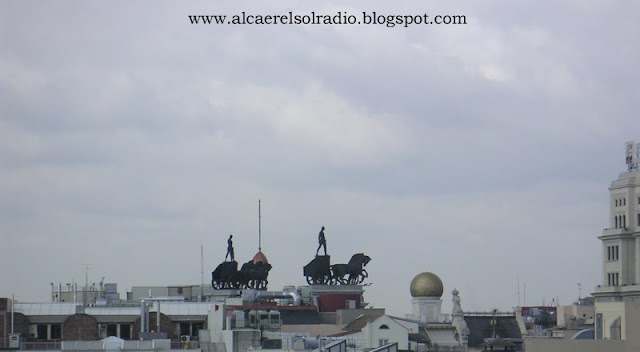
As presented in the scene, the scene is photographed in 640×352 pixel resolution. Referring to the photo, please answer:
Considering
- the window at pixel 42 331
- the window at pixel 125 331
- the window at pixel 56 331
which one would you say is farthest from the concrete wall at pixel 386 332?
the window at pixel 42 331

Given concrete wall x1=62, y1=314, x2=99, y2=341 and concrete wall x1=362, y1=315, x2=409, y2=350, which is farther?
concrete wall x1=362, y1=315, x2=409, y2=350

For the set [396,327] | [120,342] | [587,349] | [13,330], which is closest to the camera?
[587,349]

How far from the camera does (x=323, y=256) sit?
195750 millimetres

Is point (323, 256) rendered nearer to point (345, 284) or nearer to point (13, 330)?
point (345, 284)

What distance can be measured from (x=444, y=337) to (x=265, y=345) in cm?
7726

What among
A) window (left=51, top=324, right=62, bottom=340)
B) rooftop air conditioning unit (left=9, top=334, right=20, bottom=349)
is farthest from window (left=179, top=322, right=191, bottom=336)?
rooftop air conditioning unit (left=9, top=334, right=20, bottom=349)

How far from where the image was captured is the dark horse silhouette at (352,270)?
628 ft

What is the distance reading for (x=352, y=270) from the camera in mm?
192750

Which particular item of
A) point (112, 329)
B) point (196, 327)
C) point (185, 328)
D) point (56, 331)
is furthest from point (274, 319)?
point (56, 331)

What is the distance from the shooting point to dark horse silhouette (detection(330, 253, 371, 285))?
191500mm

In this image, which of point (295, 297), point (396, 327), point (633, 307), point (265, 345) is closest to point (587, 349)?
point (633, 307)

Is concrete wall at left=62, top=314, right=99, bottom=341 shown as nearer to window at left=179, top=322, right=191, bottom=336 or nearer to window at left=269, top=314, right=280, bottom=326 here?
window at left=179, top=322, right=191, bottom=336

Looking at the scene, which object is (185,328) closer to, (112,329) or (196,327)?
(196,327)

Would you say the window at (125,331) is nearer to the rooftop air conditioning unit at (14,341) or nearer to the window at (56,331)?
the window at (56,331)
